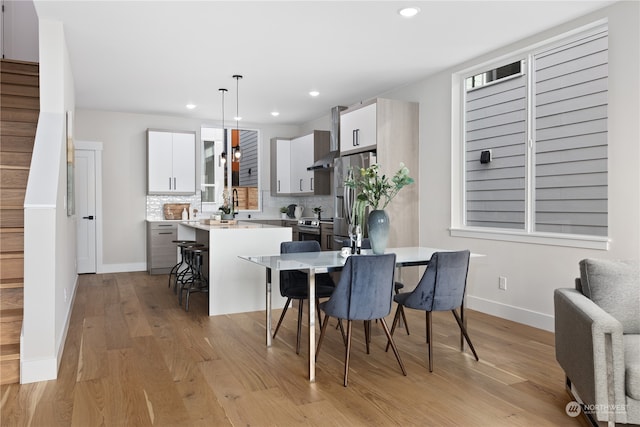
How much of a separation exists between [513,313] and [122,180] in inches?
248

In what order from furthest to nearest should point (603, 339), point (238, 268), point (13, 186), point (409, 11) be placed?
point (238, 268)
point (13, 186)
point (409, 11)
point (603, 339)

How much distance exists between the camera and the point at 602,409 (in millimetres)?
2145

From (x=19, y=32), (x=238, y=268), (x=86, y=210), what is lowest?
(x=238, y=268)

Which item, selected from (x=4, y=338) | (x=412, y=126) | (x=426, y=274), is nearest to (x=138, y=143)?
(x=412, y=126)

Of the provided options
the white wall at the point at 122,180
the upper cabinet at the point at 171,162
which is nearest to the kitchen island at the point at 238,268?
the upper cabinet at the point at 171,162

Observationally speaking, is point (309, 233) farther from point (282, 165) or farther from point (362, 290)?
point (362, 290)

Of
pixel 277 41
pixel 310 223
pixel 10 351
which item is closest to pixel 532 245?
pixel 277 41

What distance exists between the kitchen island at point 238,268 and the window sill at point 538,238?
1.99 m

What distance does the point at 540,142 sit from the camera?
14.4 ft

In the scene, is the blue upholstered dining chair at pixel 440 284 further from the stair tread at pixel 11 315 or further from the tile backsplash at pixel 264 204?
the tile backsplash at pixel 264 204

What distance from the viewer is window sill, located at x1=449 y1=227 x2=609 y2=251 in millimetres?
3752

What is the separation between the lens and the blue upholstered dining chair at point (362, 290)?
9.59 feet

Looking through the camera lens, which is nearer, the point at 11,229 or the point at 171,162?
the point at 11,229

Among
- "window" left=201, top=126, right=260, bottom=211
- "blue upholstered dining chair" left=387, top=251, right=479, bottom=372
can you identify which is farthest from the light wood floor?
"window" left=201, top=126, right=260, bottom=211
